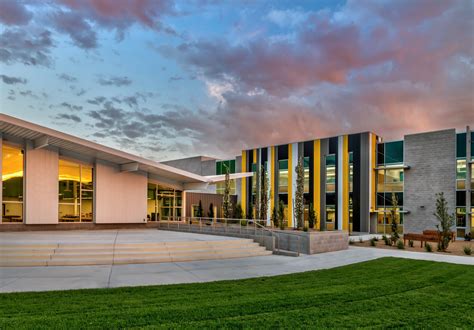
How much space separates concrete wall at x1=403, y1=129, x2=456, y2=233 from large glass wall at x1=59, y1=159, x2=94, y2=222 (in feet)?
77.0

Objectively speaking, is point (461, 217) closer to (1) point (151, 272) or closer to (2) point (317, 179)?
(2) point (317, 179)

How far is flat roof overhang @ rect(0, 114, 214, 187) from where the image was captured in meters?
16.4

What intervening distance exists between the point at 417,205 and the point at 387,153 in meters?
4.95

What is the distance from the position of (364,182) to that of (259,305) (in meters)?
25.4

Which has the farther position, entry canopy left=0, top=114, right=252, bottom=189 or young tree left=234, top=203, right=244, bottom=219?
young tree left=234, top=203, right=244, bottom=219

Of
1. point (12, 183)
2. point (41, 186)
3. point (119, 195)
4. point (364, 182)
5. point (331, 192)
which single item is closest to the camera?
point (12, 183)

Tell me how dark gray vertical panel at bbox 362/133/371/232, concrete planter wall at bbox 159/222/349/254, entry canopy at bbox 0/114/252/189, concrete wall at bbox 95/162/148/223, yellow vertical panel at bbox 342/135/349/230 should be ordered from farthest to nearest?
1. yellow vertical panel at bbox 342/135/349/230
2. dark gray vertical panel at bbox 362/133/371/232
3. concrete wall at bbox 95/162/148/223
4. entry canopy at bbox 0/114/252/189
5. concrete planter wall at bbox 159/222/349/254

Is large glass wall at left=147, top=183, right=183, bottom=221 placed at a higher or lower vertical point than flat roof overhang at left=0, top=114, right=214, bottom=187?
lower

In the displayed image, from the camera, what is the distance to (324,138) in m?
32.3

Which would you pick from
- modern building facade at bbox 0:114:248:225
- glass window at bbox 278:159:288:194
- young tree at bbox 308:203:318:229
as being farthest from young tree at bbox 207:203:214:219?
young tree at bbox 308:203:318:229

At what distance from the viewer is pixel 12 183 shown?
60.4 ft

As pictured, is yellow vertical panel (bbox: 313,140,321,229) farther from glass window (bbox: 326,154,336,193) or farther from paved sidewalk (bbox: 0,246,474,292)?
paved sidewalk (bbox: 0,246,474,292)

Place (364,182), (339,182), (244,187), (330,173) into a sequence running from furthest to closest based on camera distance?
(244,187), (330,173), (339,182), (364,182)

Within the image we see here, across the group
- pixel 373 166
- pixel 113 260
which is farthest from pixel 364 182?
pixel 113 260
